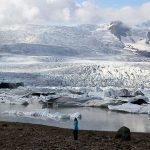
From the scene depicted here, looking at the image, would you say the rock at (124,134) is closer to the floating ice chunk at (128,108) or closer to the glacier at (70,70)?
the glacier at (70,70)

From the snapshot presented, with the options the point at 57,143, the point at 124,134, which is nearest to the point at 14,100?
the point at 124,134

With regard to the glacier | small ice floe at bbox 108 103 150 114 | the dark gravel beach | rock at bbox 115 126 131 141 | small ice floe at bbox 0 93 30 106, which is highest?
the glacier

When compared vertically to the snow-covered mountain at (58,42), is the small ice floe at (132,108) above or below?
below

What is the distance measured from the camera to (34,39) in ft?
534

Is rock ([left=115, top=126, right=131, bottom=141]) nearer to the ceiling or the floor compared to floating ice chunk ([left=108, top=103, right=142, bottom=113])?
nearer to the floor

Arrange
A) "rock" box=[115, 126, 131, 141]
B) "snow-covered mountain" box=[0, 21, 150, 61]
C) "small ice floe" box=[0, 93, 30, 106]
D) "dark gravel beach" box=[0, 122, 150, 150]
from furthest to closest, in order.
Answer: "snow-covered mountain" box=[0, 21, 150, 61]
"small ice floe" box=[0, 93, 30, 106]
"rock" box=[115, 126, 131, 141]
"dark gravel beach" box=[0, 122, 150, 150]

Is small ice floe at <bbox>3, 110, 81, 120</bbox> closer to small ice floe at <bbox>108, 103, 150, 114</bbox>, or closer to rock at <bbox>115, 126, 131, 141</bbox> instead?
small ice floe at <bbox>108, 103, 150, 114</bbox>

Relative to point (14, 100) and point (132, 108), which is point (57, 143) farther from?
point (14, 100)

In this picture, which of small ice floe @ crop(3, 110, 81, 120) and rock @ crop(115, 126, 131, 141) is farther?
small ice floe @ crop(3, 110, 81, 120)

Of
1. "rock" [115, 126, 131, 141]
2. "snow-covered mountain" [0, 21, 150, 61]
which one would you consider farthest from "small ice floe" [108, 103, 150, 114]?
"snow-covered mountain" [0, 21, 150, 61]

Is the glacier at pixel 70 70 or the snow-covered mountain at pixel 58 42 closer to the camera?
the glacier at pixel 70 70

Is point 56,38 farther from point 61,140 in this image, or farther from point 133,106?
point 61,140

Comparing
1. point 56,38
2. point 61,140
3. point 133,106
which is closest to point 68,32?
point 56,38

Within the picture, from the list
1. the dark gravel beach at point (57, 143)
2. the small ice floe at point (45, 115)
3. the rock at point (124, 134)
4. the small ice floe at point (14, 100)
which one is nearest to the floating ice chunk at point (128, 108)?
the small ice floe at point (45, 115)
